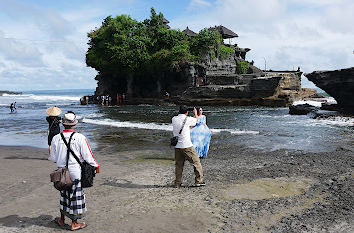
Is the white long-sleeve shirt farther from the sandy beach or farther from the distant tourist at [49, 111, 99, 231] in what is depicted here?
the sandy beach

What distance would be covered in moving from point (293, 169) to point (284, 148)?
3.99 metres

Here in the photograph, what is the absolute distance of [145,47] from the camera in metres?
47.5

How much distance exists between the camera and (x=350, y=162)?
9266 millimetres

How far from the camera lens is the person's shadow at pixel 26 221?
4871 mm

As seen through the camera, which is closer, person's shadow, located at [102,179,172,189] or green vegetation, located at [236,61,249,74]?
person's shadow, located at [102,179,172,189]

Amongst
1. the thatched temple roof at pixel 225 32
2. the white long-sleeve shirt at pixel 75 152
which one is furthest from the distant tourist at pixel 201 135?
the thatched temple roof at pixel 225 32

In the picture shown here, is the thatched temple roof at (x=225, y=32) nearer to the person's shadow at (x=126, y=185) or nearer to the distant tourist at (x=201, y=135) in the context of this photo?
the distant tourist at (x=201, y=135)

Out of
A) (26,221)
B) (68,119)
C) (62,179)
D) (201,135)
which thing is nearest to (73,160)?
(62,179)

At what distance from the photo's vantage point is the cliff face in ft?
81.6

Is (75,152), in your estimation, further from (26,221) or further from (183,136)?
(183,136)

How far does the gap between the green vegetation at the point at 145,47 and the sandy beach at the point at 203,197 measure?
126ft

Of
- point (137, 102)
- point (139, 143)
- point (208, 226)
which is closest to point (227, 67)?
point (137, 102)

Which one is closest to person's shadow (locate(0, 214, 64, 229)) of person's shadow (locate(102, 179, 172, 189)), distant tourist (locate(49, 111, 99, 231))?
distant tourist (locate(49, 111, 99, 231))

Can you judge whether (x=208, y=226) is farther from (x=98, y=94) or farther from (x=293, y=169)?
(x=98, y=94)
